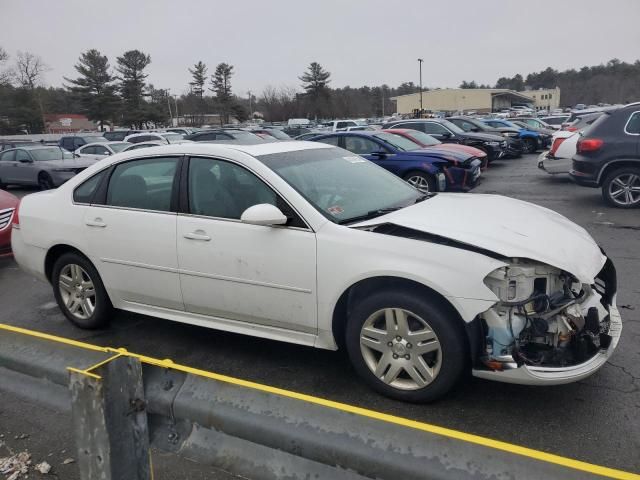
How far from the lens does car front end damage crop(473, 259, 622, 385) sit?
279cm

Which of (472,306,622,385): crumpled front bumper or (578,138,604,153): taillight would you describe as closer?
(472,306,622,385): crumpled front bumper

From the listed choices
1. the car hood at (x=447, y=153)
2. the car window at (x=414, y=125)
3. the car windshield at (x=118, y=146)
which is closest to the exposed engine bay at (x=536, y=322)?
the car hood at (x=447, y=153)

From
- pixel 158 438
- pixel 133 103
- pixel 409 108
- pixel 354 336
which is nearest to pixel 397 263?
pixel 354 336

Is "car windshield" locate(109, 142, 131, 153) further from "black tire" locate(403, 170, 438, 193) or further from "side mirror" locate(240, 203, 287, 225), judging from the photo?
"side mirror" locate(240, 203, 287, 225)

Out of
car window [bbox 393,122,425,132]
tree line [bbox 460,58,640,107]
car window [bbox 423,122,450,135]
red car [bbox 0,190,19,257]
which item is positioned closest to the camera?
red car [bbox 0,190,19,257]

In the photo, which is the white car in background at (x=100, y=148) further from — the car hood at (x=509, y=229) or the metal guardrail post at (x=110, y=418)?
the metal guardrail post at (x=110, y=418)

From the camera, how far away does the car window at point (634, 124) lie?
334 inches

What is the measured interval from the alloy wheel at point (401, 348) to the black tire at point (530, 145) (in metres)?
18.9

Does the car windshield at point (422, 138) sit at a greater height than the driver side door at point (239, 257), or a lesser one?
greater

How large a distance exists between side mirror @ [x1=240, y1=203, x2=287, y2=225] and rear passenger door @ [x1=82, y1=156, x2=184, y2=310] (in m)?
0.78

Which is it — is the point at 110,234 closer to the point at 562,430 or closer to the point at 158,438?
the point at 158,438

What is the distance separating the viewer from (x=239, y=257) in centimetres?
343

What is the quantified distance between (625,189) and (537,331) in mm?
7348

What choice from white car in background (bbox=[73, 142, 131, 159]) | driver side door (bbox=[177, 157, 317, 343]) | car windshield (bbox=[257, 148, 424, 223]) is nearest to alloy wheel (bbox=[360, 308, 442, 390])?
driver side door (bbox=[177, 157, 317, 343])
